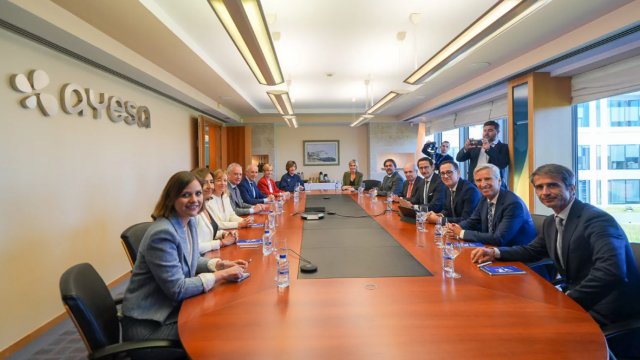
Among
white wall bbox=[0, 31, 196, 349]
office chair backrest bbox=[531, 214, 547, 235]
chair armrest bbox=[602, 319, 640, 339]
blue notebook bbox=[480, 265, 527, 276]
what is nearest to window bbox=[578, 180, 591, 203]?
office chair backrest bbox=[531, 214, 547, 235]

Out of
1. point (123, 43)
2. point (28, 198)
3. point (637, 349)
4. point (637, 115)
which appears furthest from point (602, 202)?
point (28, 198)

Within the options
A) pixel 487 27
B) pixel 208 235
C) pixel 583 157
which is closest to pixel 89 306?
pixel 208 235

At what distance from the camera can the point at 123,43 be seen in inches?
124

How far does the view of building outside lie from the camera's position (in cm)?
372

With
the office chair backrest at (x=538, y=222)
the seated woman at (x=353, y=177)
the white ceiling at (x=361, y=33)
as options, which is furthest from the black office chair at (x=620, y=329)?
the seated woman at (x=353, y=177)

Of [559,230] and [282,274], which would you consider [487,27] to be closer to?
[559,230]

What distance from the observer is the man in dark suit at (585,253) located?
146 centimetres

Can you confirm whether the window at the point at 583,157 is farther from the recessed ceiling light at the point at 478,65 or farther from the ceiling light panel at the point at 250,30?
the ceiling light panel at the point at 250,30

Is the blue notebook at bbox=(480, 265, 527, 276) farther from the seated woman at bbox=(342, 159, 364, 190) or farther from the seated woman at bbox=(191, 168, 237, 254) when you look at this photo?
the seated woman at bbox=(342, 159, 364, 190)

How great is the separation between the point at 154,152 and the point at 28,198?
2183 millimetres

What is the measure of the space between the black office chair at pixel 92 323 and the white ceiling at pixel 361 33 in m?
2.26

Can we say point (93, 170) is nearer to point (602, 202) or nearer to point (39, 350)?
point (39, 350)

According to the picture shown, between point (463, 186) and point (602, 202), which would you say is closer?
point (463, 186)

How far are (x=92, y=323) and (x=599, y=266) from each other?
234 cm
